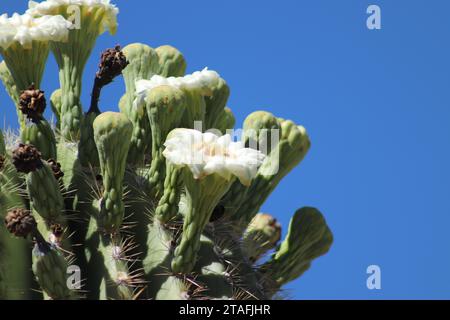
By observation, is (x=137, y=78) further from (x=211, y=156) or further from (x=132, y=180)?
(x=211, y=156)

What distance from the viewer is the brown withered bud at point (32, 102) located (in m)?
6.68

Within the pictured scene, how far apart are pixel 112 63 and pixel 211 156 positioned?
1295 mm

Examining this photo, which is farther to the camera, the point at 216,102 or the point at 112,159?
the point at 216,102

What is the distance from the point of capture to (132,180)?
7039 mm

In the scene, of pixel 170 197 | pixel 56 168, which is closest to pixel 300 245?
pixel 170 197

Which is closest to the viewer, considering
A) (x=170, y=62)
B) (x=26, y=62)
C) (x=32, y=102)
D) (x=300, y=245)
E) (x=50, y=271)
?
(x=50, y=271)

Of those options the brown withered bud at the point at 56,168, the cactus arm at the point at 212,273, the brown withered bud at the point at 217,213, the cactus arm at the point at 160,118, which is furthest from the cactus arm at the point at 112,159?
the brown withered bud at the point at 217,213

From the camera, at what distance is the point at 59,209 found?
6.64 m

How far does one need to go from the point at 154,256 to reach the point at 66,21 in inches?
67.4

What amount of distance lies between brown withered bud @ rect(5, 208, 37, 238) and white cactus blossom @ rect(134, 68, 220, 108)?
4.70 feet

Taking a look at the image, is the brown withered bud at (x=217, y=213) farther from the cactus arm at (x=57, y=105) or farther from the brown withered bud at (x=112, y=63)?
the cactus arm at (x=57, y=105)
